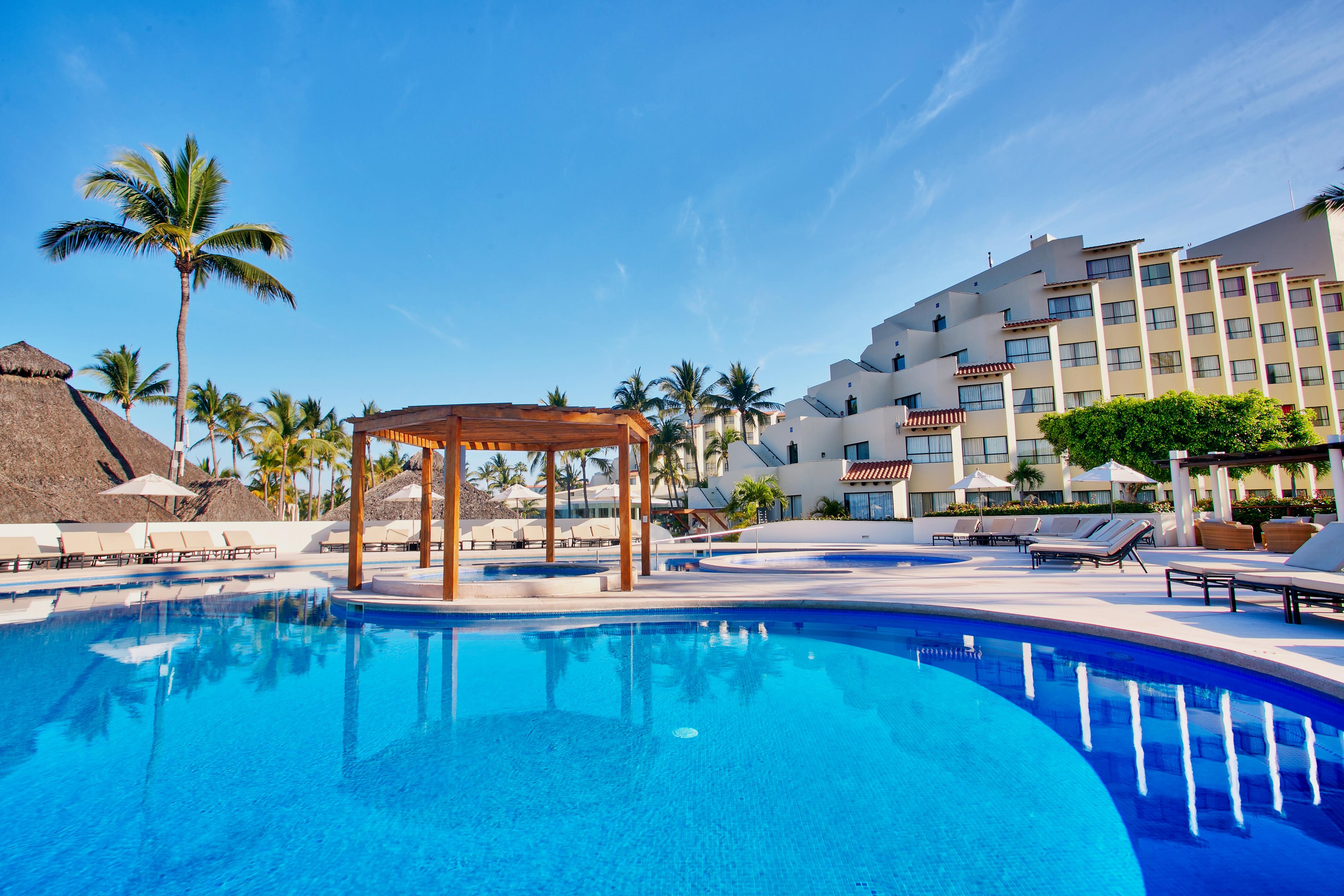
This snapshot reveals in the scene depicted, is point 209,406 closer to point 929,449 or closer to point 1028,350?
point 929,449

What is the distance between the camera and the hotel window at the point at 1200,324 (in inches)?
1325

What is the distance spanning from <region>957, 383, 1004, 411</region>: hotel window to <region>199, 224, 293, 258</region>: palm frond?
3137 centimetres

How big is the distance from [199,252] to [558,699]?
20.3m

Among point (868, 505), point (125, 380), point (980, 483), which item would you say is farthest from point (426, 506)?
point (125, 380)

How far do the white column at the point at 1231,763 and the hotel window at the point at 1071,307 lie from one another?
113 ft

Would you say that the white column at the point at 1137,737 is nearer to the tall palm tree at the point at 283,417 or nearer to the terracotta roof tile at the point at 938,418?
the terracotta roof tile at the point at 938,418

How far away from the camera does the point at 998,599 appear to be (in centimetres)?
873

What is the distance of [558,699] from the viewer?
5.54 metres

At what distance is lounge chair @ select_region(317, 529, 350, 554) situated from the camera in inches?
795

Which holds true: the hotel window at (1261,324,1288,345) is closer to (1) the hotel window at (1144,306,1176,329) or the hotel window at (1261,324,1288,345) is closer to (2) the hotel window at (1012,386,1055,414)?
(1) the hotel window at (1144,306,1176,329)

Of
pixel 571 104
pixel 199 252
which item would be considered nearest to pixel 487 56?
pixel 571 104

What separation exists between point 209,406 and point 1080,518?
45.5m

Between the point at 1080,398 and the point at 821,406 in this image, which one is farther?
the point at 821,406

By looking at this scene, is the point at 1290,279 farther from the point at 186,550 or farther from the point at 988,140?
the point at 186,550
